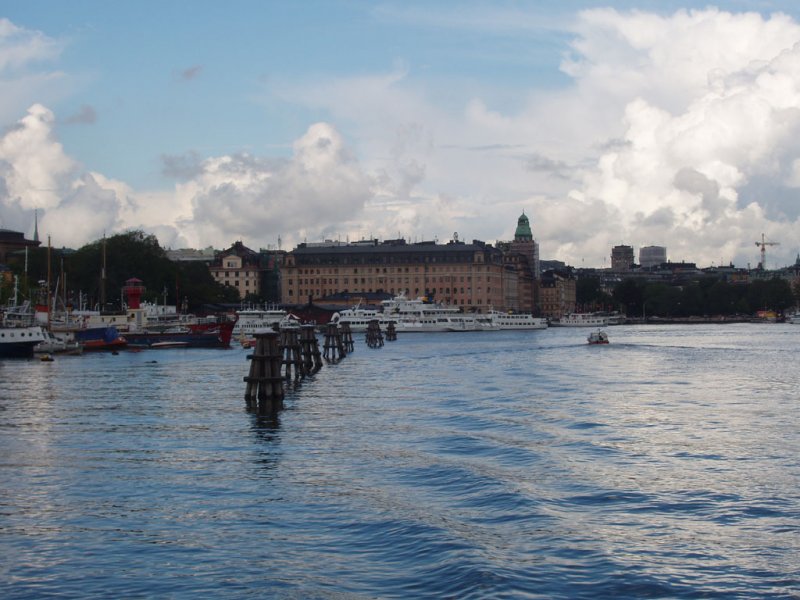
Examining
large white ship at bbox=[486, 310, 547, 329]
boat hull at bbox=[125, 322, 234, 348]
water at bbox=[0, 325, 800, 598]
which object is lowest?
water at bbox=[0, 325, 800, 598]

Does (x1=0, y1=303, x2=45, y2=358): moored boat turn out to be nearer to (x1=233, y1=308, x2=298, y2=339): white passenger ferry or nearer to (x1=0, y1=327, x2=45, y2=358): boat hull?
(x1=0, y1=327, x2=45, y2=358): boat hull

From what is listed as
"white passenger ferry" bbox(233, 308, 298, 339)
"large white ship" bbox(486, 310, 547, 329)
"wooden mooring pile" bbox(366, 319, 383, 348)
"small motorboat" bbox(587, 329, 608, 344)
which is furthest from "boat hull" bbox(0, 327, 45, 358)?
"large white ship" bbox(486, 310, 547, 329)

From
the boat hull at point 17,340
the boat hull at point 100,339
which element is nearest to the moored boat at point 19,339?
the boat hull at point 17,340

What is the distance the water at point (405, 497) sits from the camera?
17688 millimetres

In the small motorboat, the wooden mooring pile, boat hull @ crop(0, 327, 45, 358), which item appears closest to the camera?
boat hull @ crop(0, 327, 45, 358)

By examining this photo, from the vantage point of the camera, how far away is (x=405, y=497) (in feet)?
77.9

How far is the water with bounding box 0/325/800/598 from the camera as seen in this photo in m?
17.7

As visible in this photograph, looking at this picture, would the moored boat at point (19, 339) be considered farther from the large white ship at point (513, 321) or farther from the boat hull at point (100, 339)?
the large white ship at point (513, 321)

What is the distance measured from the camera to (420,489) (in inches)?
972

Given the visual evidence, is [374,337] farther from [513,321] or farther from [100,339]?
[513,321]

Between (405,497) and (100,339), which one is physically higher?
(100,339)

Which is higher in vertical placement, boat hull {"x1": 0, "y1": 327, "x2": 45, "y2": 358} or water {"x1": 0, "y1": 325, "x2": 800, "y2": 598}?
boat hull {"x1": 0, "y1": 327, "x2": 45, "y2": 358}

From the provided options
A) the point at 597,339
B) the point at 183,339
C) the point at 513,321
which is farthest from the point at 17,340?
the point at 513,321

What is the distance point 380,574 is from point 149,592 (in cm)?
371
